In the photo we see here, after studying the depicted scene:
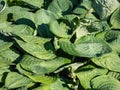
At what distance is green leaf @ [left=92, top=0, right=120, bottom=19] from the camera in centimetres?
321

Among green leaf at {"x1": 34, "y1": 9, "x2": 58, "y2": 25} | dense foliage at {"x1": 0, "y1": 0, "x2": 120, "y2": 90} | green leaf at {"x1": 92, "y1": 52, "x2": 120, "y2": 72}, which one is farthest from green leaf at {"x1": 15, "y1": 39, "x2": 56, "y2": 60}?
green leaf at {"x1": 92, "y1": 52, "x2": 120, "y2": 72}

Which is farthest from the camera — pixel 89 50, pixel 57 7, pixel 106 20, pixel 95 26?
pixel 57 7

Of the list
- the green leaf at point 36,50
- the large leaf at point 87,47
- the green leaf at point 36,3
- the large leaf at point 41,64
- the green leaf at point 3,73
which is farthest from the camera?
the green leaf at point 36,3

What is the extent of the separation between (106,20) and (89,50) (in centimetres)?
55

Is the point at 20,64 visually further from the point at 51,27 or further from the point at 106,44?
the point at 106,44

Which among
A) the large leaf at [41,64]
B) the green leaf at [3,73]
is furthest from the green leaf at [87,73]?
the green leaf at [3,73]

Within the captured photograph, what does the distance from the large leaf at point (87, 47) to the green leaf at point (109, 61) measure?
0.42 feet

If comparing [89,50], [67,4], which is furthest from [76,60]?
[67,4]

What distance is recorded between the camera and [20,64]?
3049mm

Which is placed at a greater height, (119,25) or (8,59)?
(119,25)

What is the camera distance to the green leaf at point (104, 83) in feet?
9.61

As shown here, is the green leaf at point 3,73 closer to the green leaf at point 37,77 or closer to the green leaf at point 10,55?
the green leaf at point 10,55

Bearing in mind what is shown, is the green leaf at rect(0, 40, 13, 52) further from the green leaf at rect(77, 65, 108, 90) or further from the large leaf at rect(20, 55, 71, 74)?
the green leaf at rect(77, 65, 108, 90)

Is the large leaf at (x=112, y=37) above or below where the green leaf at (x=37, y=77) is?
above
